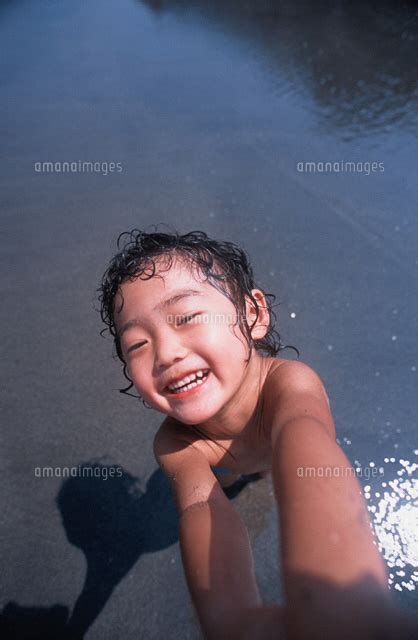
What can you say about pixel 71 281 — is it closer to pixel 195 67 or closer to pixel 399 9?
pixel 195 67

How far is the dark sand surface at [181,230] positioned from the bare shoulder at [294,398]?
72cm

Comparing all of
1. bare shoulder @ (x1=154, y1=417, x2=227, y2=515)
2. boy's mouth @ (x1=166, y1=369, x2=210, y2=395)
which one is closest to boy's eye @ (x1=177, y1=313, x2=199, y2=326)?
boy's mouth @ (x1=166, y1=369, x2=210, y2=395)

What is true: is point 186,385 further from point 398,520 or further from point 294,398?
point 398,520

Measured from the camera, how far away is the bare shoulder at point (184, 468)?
1377 millimetres

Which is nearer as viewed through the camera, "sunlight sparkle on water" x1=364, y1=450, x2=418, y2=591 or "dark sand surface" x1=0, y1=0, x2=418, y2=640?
"sunlight sparkle on water" x1=364, y1=450, x2=418, y2=591

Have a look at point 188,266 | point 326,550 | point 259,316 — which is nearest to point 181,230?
point 259,316

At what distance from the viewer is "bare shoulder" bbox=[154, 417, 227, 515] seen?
1377 mm

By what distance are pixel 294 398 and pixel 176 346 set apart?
0.36m

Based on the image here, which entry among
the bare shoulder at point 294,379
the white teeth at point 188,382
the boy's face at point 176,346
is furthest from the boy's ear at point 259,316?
the white teeth at point 188,382

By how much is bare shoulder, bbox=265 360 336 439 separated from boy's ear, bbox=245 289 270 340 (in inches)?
4.7

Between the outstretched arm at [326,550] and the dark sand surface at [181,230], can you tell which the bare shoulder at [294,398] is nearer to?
the outstretched arm at [326,550]

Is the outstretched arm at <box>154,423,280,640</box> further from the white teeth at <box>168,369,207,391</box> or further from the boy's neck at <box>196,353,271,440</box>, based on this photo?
the white teeth at <box>168,369,207,391</box>

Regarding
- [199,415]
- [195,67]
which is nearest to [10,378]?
[199,415]

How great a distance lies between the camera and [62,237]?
11.2ft
